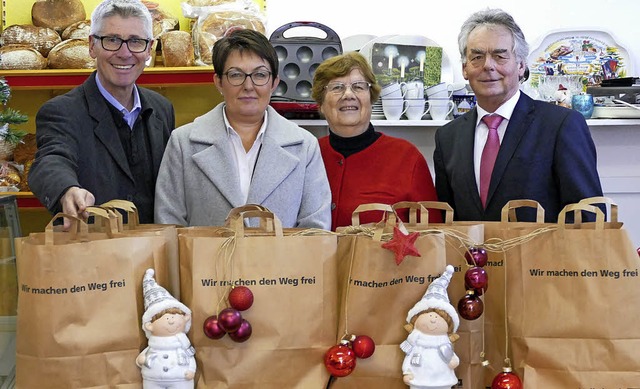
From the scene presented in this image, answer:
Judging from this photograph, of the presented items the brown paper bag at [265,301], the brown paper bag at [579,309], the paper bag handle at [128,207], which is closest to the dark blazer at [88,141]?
the paper bag handle at [128,207]

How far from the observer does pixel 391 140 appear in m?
2.66

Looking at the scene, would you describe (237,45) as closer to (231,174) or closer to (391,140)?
(231,174)

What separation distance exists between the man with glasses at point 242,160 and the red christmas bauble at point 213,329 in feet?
1.84

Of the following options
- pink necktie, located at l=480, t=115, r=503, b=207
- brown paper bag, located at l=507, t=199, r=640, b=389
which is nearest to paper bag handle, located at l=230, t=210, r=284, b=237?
brown paper bag, located at l=507, t=199, r=640, b=389

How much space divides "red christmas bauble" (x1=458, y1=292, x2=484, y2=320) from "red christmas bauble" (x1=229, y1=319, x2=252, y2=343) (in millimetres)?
471

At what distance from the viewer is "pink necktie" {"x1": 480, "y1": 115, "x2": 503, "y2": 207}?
232cm

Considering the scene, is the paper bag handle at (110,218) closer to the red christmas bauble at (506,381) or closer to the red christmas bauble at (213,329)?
the red christmas bauble at (213,329)

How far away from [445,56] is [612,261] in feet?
6.99

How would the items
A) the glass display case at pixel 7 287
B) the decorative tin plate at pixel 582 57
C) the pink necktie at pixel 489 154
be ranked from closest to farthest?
the glass display case at pixel 7 287 < the pink necktie at pixel 489 154 < the decorative tin plate at pixel 582 57

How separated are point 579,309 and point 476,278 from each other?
0.79 feet

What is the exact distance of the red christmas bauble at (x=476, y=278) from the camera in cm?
161

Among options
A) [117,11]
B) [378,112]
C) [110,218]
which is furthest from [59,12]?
[110,218]

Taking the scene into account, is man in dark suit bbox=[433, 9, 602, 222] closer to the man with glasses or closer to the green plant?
the man with glasses

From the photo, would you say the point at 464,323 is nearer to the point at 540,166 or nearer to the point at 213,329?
the point at 213,329
